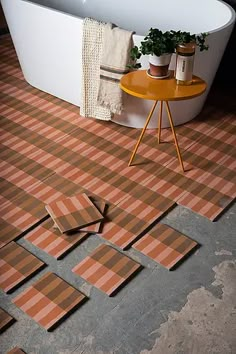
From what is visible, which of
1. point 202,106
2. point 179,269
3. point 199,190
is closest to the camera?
point 179,269

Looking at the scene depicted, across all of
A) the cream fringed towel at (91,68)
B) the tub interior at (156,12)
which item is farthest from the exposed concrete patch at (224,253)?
the tub interior at (156,12)

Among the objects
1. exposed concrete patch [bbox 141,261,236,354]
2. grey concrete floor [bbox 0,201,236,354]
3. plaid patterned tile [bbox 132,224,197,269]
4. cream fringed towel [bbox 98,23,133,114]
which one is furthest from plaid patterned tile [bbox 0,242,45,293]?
cream fringed towel [bbox 98,23,133,114]

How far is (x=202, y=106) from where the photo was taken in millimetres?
2941

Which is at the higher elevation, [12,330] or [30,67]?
[30,67]

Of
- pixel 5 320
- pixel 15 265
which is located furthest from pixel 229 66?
pixel 5 320

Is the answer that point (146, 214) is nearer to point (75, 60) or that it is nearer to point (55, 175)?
point (55, 175)

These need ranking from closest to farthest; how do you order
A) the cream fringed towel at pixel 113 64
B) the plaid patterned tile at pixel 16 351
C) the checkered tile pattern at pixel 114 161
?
1. the plaid patterned tile at pixel 16 351
2. the checkered tile pattern at pixel 114 161
3. the cream fringed towel at pixel 113 64

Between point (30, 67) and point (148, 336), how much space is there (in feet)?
6.83

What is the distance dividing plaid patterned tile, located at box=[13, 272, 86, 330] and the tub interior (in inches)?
67.3

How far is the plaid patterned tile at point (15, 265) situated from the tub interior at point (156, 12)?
5.45ft

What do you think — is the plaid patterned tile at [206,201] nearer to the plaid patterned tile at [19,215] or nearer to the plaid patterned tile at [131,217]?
the plaid patterned tile at [131,217]

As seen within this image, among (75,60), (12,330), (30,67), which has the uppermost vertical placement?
(75,60)

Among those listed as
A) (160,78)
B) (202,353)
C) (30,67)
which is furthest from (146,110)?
(202,353)

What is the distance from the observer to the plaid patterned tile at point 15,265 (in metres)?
1.91
